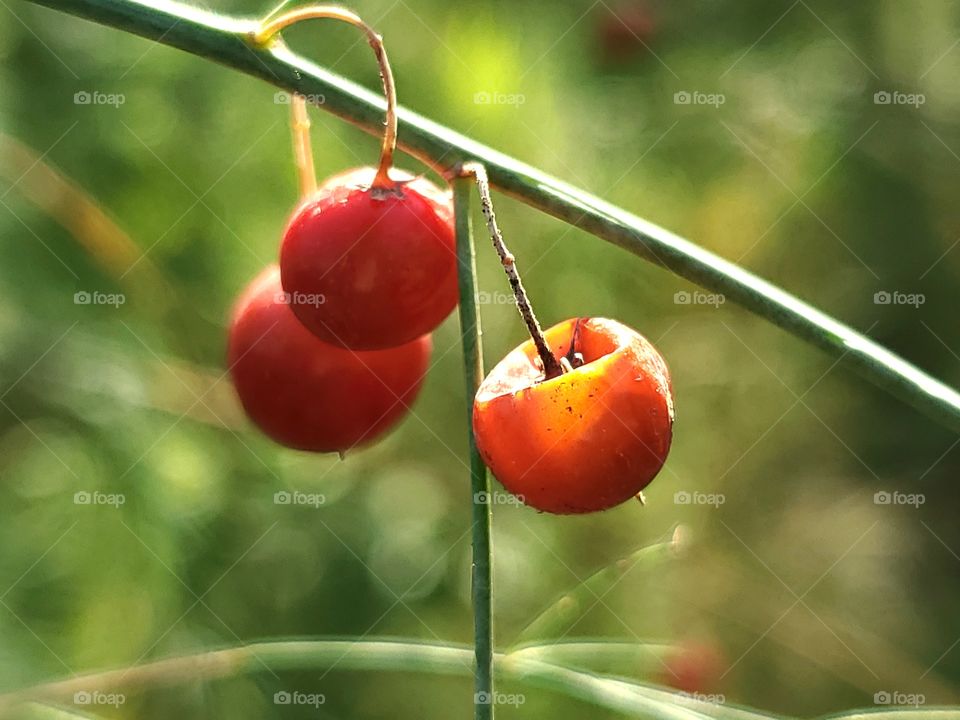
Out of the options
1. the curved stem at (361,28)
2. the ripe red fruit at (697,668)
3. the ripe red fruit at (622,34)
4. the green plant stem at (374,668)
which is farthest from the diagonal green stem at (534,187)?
the ripe red fruit at (622,34)

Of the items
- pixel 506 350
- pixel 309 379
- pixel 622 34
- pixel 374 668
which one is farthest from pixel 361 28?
pixel 622 34

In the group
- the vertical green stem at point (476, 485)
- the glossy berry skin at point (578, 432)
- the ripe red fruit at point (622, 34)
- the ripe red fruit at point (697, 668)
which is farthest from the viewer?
the ripe red fruit at point (622, 34)

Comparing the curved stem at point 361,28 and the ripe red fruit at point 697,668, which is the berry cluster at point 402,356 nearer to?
the curved stem at point 361,28

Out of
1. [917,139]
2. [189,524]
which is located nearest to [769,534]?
[917,139]

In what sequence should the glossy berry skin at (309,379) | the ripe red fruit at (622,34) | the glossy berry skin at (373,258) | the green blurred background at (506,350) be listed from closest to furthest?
1. the glossy berry skin at (373,258)
2. the glossy berry skin at (309,379)
3. the green blurred background at (506,350)
4. the ripe red fruit at (622,34)

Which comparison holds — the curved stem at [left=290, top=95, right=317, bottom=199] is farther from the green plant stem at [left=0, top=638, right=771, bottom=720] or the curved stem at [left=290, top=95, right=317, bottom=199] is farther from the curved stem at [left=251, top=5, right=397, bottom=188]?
the green plant stem at [left=0, top=638, right=771, bottom=720]

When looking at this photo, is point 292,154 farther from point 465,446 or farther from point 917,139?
point 917,139
